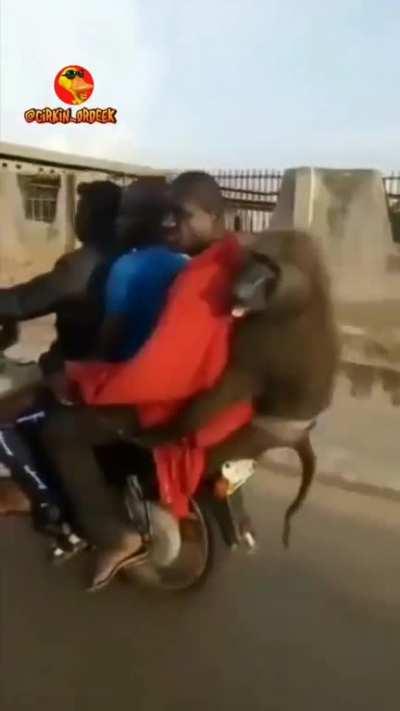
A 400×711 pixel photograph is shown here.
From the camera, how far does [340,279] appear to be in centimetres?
115

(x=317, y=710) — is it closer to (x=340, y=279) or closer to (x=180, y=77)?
(x=340, y=279)

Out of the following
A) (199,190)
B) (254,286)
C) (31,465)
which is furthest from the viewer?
(31,465)

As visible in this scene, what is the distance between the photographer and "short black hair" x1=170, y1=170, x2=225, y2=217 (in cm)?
121

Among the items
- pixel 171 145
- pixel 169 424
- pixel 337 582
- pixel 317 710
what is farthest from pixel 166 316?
pixel 317 710

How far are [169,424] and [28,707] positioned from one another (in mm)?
499

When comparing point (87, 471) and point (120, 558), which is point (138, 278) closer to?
point (87, 471)

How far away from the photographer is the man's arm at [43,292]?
4.10 ft

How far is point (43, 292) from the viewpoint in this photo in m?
1.26

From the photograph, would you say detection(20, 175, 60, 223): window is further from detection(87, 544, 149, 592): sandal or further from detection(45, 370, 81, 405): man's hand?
detection(87, 544, 149, 592): sandal

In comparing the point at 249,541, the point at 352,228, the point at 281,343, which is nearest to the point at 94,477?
the point at 249,541

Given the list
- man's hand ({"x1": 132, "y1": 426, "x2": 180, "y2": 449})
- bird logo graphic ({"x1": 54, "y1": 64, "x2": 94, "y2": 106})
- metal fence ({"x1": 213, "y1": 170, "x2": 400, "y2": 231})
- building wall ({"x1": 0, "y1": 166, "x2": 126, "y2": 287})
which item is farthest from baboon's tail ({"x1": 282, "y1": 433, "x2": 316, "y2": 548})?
bird logo graphic ({"x1": 54, "y1": 64, "x2": 94, "y2": 106})

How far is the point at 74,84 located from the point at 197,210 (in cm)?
27

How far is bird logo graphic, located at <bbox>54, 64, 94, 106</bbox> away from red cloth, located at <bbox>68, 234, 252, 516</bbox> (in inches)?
12.2

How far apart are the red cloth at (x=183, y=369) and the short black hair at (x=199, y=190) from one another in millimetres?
60
